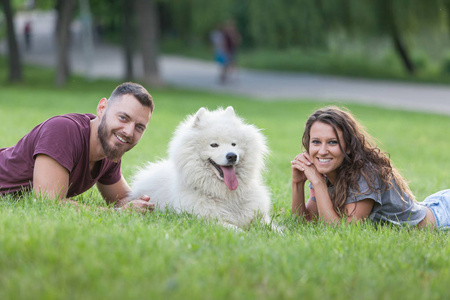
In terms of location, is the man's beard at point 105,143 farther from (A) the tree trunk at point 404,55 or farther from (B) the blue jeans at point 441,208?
(A) the tree trunk at point 404,55

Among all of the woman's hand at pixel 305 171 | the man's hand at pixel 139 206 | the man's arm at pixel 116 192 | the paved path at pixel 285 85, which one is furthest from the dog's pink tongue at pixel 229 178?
the paved path at pixel 285 85

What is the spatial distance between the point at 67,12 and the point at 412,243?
2102cm

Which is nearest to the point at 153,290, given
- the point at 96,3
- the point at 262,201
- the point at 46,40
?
the point at 262,201

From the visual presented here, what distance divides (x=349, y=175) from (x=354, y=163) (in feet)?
0.38

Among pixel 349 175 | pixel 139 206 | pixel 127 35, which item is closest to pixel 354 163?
pixel 349 175

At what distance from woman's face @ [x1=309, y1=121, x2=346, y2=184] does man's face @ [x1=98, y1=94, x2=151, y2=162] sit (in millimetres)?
1522

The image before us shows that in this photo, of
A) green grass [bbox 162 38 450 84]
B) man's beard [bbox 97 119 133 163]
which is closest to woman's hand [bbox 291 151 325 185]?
man's beard [bbox 97 119 133 163]

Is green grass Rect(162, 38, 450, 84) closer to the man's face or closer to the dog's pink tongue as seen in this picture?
the dog's pink tongue

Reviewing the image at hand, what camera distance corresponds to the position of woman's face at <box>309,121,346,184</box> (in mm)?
4988

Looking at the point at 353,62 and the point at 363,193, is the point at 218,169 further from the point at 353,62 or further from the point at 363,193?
the point at 353,62

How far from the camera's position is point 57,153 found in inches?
181

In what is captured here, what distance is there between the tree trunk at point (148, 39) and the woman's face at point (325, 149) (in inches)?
782

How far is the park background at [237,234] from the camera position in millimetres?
3104

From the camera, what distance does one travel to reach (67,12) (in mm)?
22828
